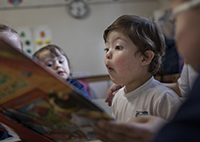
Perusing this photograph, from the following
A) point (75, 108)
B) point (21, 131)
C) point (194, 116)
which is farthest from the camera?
point (21, 131)

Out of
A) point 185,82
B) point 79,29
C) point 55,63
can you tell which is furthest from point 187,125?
point 79,29

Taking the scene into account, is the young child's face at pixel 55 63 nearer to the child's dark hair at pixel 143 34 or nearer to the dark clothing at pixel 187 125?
the child's dark hair at pixel 143 34

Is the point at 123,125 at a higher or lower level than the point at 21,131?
higher

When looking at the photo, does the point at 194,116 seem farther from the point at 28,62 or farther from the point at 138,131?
the point at 28,62

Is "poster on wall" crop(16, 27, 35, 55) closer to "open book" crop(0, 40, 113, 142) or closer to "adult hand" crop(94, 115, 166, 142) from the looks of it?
"open book" crop(0, 40, 113, 142)

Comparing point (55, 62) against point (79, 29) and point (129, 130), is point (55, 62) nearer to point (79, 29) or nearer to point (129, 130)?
point (129, 130)

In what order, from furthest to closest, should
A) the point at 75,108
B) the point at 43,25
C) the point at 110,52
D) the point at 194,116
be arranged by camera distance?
the point at 43,25
the point at 110,52
the point at 75,108
the point at 194,116

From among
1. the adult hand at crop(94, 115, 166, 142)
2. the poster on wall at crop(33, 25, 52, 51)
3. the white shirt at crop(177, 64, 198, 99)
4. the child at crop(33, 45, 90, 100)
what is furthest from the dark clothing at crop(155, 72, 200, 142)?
the poster on wall at crop(33, 25, 52, 51)

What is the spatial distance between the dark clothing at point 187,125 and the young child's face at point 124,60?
48cm

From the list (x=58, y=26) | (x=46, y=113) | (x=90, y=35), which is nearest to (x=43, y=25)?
(x=58, y=26)

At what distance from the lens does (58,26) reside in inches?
165

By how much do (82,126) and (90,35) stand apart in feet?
12.6

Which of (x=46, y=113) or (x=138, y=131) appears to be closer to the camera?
(x=138, y=131)

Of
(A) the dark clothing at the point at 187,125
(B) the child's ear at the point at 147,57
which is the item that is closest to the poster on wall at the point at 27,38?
(B) the child's ear at the point at 147,57
